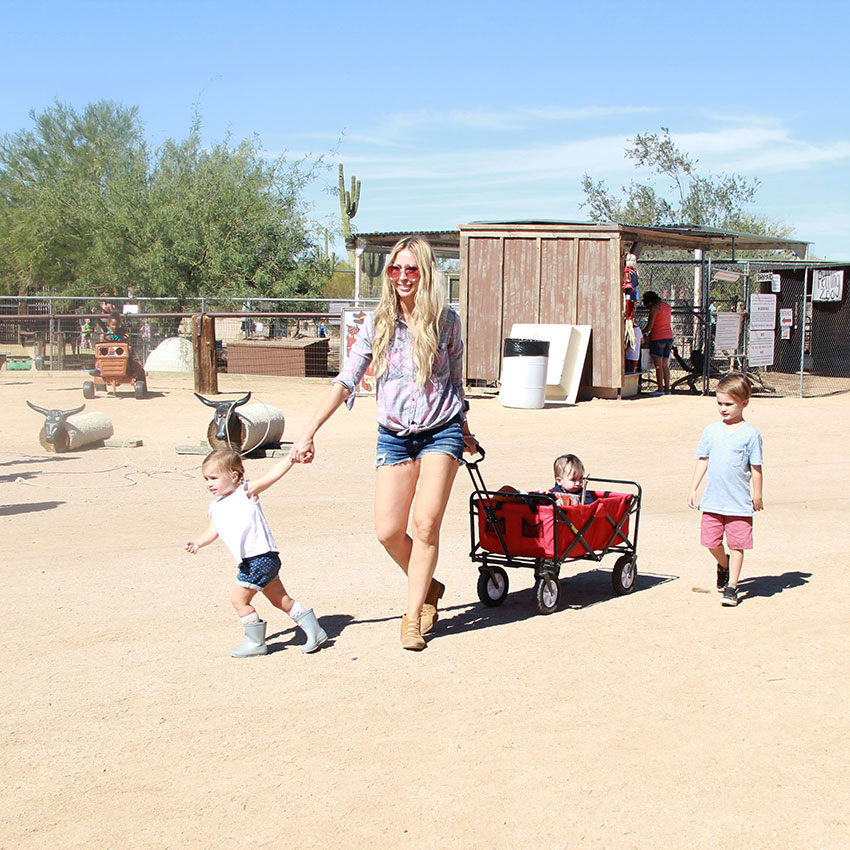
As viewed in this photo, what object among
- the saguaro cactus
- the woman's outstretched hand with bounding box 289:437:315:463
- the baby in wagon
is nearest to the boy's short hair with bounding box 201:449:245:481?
the woman's outstretched hand with bounding box 289:437:315:463

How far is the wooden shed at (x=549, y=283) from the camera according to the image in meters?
18.3

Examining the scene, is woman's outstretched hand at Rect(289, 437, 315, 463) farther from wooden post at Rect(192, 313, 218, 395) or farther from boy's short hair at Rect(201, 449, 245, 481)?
wooden post at Rect(192, 313, 218, 395)

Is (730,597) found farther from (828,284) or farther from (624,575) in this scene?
(828,284)

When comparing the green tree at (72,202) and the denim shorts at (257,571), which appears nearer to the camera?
the denim shorts at (257,571)

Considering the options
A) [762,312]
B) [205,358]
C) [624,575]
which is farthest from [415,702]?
[762,312]

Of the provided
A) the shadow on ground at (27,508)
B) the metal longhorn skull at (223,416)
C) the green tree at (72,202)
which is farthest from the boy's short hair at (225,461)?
the green tree at (72,202)

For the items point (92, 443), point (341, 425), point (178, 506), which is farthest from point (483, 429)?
point (178, 506)

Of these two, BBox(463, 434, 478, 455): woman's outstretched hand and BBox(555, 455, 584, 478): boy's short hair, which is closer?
BBox(463, 434, 478, 455): woman's outstretched hand

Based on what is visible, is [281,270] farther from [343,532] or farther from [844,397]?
[343,532]

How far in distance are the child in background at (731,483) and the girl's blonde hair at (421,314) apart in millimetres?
2029

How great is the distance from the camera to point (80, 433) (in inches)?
515

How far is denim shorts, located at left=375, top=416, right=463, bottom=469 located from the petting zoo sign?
19388 mm

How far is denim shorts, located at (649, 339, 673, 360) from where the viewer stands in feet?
63.0

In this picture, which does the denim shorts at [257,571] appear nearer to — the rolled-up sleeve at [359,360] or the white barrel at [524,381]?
the rolled-up sleeve at [359,360]
